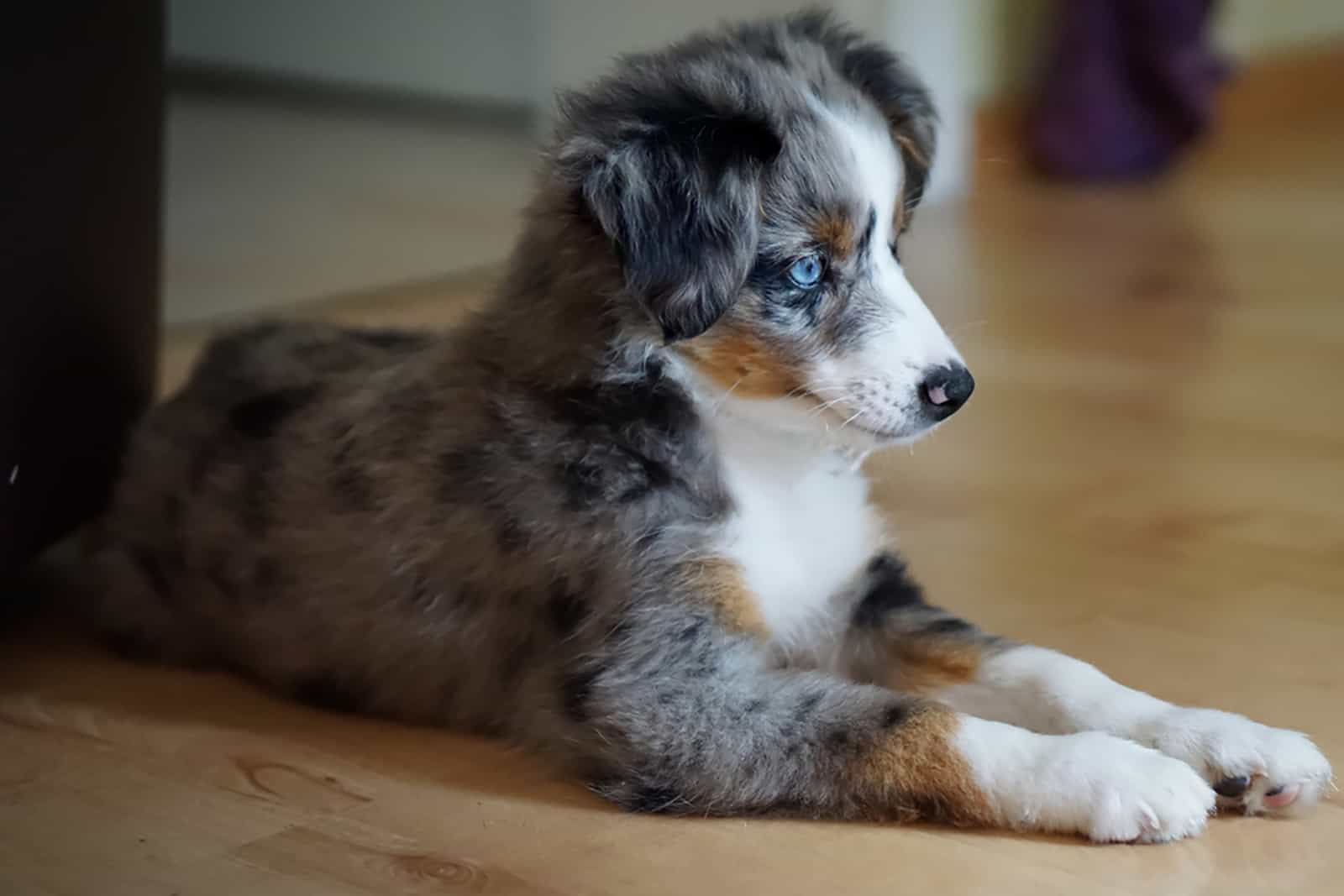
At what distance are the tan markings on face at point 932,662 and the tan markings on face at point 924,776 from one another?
0.83 feet

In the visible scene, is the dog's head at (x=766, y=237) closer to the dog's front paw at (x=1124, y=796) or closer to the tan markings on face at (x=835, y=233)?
the tan markings on face at (x=835, y=233)

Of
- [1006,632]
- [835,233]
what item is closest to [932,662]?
[1006,632]

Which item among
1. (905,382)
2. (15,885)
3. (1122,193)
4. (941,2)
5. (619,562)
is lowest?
(15,885)

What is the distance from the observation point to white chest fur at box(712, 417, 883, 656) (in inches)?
72.8

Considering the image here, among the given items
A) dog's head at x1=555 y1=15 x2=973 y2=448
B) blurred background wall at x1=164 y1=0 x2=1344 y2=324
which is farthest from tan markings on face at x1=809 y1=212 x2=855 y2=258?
blurred background wall at x1=164 y1=0 x2=1344 y2=324

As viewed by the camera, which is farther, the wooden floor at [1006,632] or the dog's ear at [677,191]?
the dog's ear at [677,191]

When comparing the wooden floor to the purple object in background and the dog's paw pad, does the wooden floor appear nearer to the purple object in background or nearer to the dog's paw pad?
the dog's paw pad

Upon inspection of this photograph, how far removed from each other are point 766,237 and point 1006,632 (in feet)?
2.21

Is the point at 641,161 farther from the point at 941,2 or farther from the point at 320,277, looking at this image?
the point at 941,2

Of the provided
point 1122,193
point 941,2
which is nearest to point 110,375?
point 941,2

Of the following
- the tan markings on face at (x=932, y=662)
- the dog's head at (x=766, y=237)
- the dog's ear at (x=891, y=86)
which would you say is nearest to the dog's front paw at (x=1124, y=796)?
the tan markings on face at (x=932, y=662)

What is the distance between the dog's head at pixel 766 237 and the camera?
1.71 metres

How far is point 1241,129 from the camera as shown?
6461mm

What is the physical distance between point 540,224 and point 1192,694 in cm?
92
